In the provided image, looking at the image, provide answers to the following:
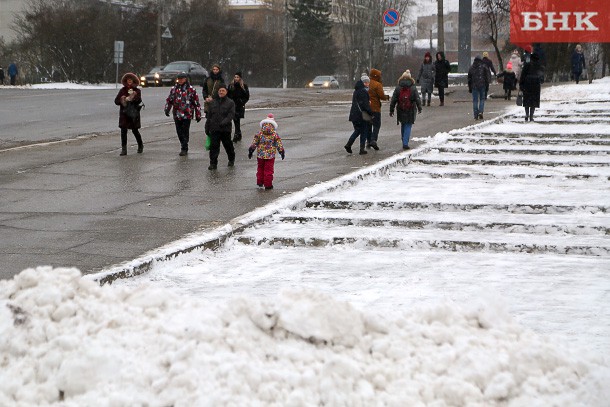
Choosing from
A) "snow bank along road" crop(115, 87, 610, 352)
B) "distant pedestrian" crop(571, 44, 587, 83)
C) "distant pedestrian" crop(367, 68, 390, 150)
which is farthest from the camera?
"distant pedestrian" crop(571, 44, 587, 83)

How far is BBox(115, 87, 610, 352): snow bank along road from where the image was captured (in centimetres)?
852

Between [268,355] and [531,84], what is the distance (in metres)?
19.0

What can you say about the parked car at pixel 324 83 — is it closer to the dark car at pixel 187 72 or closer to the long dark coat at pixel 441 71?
the dark car at pixel 187 72

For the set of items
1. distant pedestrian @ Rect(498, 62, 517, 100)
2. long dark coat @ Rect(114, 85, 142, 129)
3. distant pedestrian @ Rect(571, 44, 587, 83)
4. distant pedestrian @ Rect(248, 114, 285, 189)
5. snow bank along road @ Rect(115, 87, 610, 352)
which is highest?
distant pedestrian @ Rect(571, 44, 587, 83)

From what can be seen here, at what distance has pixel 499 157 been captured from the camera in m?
18.0

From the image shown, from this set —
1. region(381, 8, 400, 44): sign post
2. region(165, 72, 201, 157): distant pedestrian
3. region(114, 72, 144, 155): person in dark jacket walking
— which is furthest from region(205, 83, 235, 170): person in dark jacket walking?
region(381, 8, 400, 44): sign post

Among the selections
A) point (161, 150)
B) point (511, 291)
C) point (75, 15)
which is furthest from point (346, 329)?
point (75, 15)

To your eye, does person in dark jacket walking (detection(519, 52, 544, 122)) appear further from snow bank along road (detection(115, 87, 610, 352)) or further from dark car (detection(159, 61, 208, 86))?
dark car (detection(159, 61, 208, 86))

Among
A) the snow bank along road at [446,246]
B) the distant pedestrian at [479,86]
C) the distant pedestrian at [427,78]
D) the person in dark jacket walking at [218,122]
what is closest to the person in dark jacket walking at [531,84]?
the distant pedestrian at [479,86]

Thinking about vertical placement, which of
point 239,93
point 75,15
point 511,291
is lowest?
point 511,291

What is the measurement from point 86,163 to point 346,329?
12.9 metres

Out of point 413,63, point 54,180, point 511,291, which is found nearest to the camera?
point 511,291

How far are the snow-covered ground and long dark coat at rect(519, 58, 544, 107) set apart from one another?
1032 centimetres

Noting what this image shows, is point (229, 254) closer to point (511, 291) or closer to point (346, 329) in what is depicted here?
point (511, 291)
